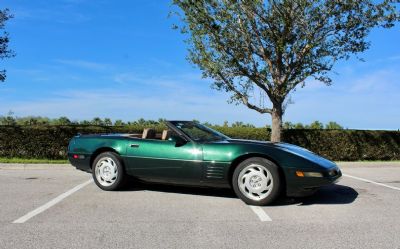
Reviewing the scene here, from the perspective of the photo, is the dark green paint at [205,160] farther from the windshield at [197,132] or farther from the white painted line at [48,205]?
the white painted line at [48,205]

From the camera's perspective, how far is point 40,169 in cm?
1170

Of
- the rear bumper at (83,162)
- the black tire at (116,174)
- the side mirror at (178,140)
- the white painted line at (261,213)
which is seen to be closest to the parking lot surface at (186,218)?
the white painted line at (261,213)

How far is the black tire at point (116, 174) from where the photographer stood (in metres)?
7.41

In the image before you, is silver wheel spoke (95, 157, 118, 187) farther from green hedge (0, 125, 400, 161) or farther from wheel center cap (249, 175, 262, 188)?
green hedge (0, 125, 400, 161)

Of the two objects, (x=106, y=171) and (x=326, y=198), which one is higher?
(x=106, y=171)

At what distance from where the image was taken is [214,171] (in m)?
6.66

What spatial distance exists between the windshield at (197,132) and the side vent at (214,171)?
56 cm

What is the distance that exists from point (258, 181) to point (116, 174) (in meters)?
2.45

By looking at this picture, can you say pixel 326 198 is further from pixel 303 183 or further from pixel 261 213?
pixel 261 213

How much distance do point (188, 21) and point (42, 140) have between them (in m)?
6.06

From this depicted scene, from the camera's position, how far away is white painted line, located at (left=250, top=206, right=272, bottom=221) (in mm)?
5637

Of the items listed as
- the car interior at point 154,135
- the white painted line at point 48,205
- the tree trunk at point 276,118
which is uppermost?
the tree trunk at point 276,118

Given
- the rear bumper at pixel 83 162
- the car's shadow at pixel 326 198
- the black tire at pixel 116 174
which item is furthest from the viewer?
the rear bumper at pixel 83 162

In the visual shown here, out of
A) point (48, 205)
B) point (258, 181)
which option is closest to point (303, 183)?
point (258, 181)
